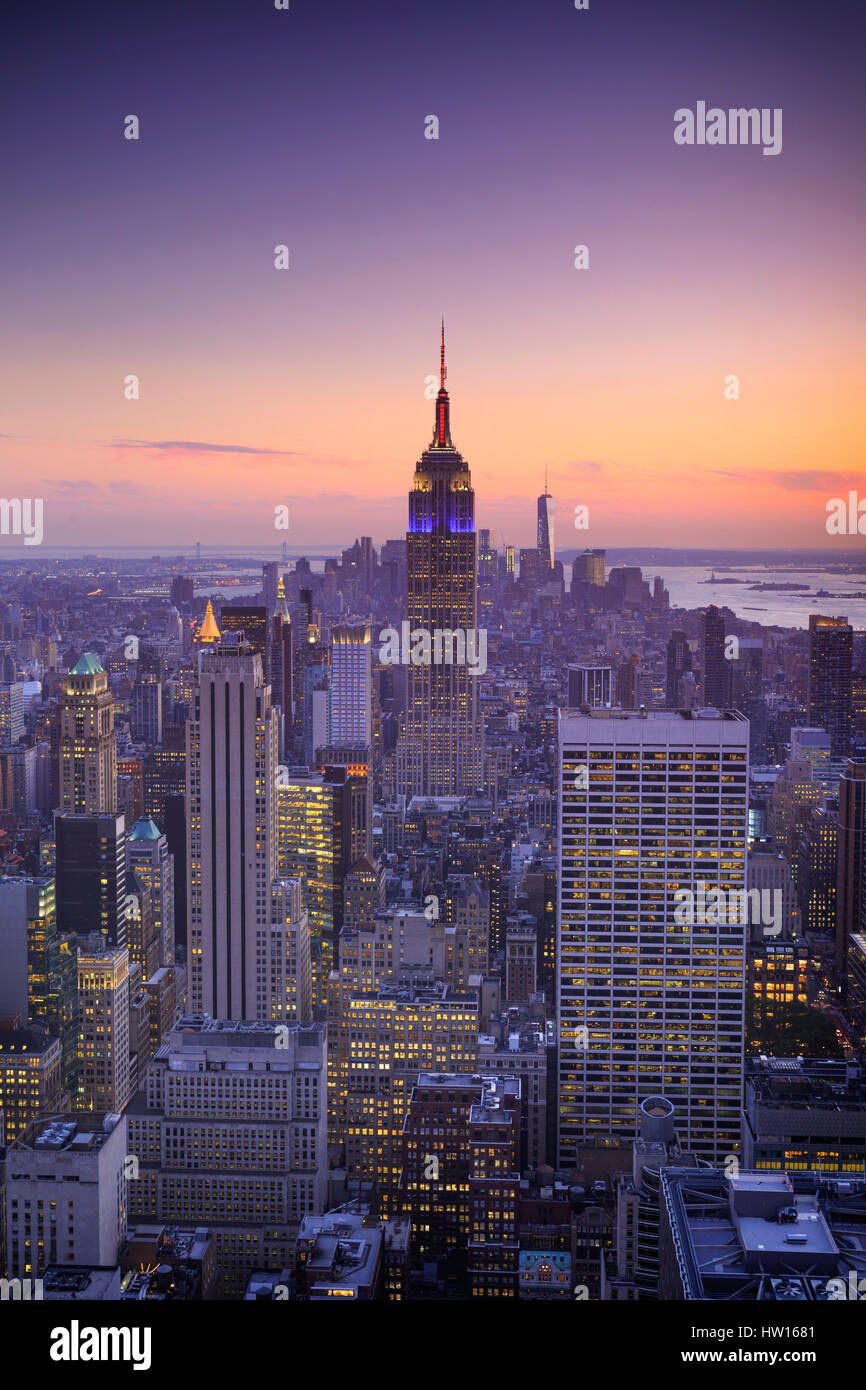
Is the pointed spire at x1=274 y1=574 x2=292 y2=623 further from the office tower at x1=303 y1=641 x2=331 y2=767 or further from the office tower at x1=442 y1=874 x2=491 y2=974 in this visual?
the office tower at x1=442 y1=874 x2=491 y2=974

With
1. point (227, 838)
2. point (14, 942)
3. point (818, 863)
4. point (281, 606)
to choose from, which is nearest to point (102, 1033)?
point (14, 942)

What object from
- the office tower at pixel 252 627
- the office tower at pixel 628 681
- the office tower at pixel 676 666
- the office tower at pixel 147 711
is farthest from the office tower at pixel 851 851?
the office tower at pixel 147 711

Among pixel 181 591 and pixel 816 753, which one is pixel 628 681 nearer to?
pixel 816 753

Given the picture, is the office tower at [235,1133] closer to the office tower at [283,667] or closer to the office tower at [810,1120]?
the office tower at [810,1120]

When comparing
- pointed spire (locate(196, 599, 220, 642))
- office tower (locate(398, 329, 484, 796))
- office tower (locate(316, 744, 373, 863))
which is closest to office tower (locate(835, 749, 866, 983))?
office tower (locate(316, 744, 373, 863))

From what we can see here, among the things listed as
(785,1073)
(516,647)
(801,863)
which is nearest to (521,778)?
(516,647)

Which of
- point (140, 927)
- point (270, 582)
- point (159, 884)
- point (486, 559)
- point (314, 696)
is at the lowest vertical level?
point (140, 927)
